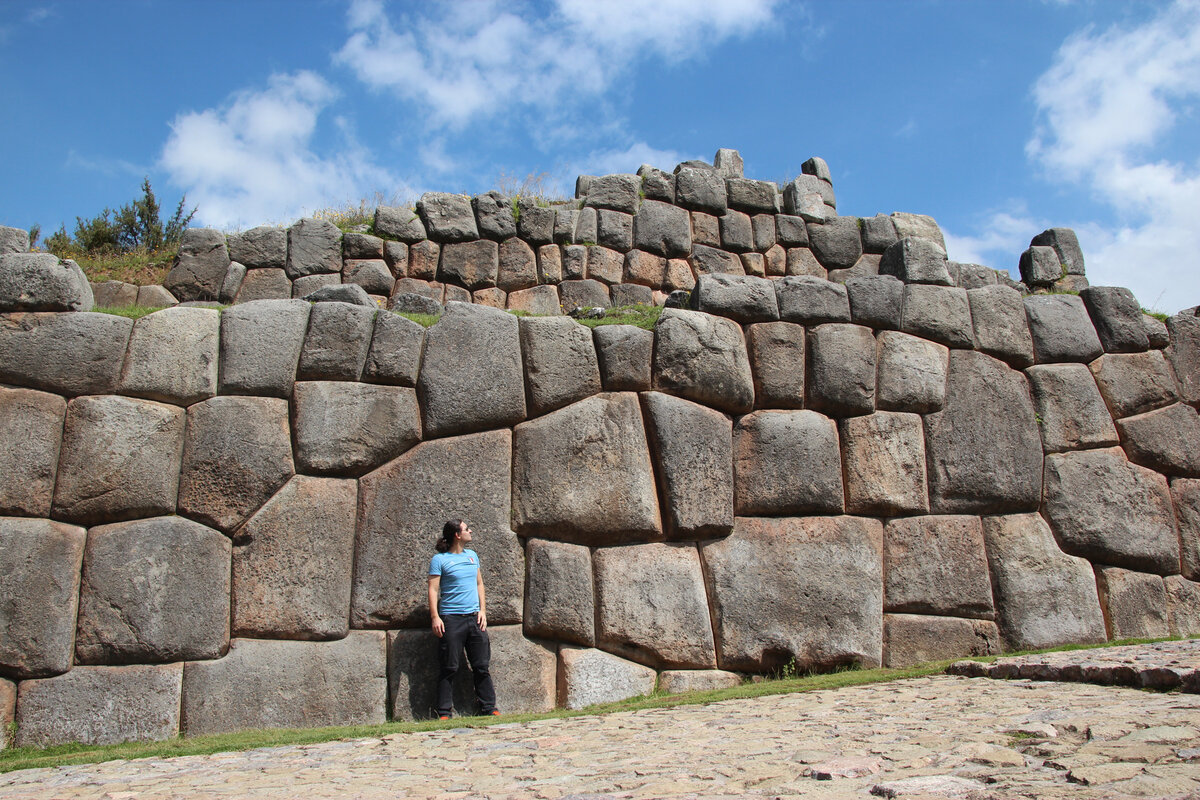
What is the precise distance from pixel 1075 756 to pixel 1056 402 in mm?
4805

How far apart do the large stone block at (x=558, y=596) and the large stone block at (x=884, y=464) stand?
217 cm

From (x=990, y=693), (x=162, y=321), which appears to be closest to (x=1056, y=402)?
(x=990, y=693)

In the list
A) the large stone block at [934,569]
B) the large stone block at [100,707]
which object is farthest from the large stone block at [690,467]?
the large stone block at [100,707]

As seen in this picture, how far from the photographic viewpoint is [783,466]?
6.54 m

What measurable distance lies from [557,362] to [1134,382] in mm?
5100

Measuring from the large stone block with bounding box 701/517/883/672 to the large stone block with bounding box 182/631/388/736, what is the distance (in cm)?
235

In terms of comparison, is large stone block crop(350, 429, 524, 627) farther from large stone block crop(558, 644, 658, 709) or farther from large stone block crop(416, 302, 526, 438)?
large stone block crop(558, 644, 658, 709)

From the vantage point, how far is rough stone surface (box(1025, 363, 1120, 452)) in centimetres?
723

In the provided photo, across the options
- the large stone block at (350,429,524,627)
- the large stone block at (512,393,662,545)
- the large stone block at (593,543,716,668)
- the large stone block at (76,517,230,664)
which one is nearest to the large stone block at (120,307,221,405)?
the large stone block at (76,517,230,664)

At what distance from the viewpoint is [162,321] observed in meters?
5.76

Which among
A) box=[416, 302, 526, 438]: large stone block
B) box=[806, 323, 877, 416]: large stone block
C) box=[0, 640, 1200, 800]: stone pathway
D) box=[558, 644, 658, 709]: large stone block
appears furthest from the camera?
box=[806, 323, 877, 416]: large stone block

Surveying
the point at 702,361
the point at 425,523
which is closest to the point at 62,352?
the point at 425,523

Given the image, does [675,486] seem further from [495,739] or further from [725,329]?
[495,739]

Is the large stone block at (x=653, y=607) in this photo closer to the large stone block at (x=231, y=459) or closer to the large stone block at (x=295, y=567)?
the large stone block at (x=295, y=567)
